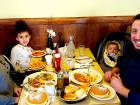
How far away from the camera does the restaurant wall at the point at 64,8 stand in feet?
8.67

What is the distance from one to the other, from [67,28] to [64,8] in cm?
24

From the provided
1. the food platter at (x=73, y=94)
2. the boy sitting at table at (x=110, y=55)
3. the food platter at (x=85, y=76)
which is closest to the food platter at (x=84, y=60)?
the food platter at (x=85, y=76)

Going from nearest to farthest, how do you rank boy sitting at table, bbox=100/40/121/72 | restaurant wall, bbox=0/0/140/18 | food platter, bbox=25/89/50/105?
food platter, bbox=25/89/50/105, boy sitting at table, bbox=100/40/121/72, restaurant wall, bbox=0/0/140/18

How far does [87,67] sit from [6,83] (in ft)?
2.33

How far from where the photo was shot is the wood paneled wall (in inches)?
105

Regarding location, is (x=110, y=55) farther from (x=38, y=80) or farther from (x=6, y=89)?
(x=6, y=89)

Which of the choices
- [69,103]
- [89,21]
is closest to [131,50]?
[69,103]

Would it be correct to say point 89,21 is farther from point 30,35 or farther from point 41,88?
point 41,88

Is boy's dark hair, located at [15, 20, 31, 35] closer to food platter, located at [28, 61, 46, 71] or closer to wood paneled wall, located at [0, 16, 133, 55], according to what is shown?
wood paneled wall, located at [0, 16, 133, 55]

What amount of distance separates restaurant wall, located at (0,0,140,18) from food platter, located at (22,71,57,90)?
1.05 metres

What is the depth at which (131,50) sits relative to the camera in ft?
6.04

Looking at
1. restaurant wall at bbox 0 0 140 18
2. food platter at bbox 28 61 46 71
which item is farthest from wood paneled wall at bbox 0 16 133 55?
food platter at bbox 28 61 46 71

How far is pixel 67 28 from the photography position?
2730 mm

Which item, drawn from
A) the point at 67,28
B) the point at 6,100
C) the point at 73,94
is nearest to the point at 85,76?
the point at 73,94
